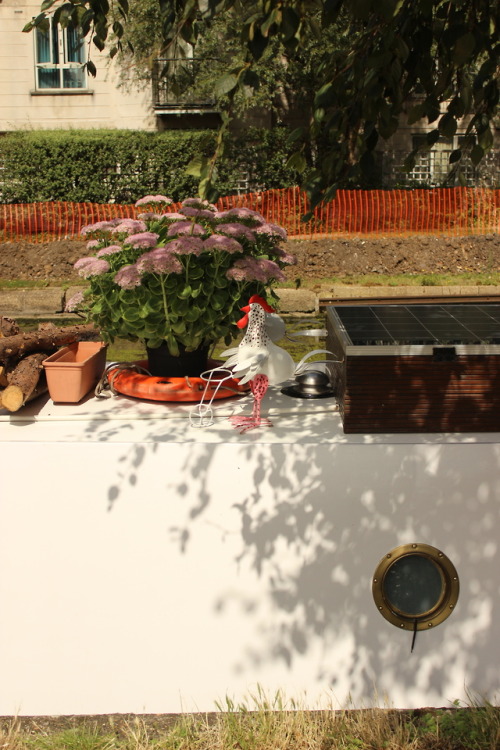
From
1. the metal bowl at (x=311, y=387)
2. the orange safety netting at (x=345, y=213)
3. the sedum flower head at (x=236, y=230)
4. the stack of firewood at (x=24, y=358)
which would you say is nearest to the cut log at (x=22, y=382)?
the stack of firewood at (x=24, y=358)

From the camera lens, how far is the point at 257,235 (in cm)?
314

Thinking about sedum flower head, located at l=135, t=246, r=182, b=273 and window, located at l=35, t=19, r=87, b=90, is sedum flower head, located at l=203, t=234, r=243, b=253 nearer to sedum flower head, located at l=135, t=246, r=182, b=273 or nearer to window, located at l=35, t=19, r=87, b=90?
sedum flower head, located at l=135, t=246, r=182, b=273

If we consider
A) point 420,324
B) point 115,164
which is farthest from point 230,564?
point 115,164

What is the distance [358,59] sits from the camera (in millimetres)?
2434

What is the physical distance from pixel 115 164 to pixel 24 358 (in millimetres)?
17292

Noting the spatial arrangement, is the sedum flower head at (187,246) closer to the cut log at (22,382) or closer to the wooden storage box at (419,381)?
the wooden storage box at (419,381)

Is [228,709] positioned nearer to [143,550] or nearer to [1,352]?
[143,550]

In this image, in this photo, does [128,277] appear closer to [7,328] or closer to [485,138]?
[7,328]

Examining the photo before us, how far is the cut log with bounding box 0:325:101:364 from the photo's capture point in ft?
9.91

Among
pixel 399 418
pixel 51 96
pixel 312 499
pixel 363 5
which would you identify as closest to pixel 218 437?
pixel 312 499

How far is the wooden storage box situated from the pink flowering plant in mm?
411

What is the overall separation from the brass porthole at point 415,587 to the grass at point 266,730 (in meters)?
0.30

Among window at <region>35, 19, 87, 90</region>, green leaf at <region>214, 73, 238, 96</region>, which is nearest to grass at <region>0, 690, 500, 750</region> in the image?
green leaf at <region>214, 73, 238, 96</region>

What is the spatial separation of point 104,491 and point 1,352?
0.67 m
